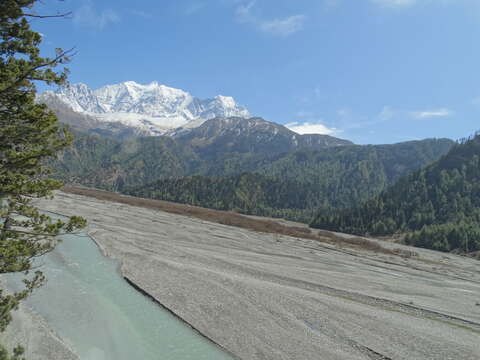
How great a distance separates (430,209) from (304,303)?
404 ft

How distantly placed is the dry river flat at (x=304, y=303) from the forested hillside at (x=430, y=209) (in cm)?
5817

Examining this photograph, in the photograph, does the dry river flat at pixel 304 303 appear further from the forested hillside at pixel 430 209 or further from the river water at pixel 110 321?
the forested hillside at pixel 430 209

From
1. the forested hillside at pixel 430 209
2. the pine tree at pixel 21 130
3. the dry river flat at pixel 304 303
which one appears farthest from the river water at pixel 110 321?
the forested hillside at pixel 430 209

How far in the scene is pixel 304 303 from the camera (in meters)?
25.6

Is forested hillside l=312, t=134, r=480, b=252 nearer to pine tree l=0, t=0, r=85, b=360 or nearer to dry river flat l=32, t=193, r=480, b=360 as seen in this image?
dry river flat l=32, t=193, r=480, b=360

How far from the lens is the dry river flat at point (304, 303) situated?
754 inches

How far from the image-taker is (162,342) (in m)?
18.3

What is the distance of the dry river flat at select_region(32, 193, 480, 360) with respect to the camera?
19.2 m

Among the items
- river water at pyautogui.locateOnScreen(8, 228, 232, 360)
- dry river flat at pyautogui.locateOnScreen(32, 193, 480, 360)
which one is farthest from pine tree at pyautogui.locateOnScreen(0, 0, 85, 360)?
dry river flat at pyautogui.locateOnScreen(32, 193, 480, 360)

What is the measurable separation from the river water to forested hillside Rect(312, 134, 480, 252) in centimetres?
9357

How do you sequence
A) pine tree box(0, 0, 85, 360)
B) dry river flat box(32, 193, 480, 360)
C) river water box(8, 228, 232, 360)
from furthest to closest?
dry river flat box(32, 193, 480, 360) → river water box(8, 228, 232, 360) → pine tree box(0, 0, 85, 360)

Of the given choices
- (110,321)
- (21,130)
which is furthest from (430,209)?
(21,130)

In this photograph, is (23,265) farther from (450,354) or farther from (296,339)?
(450,354)

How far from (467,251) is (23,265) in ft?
333
